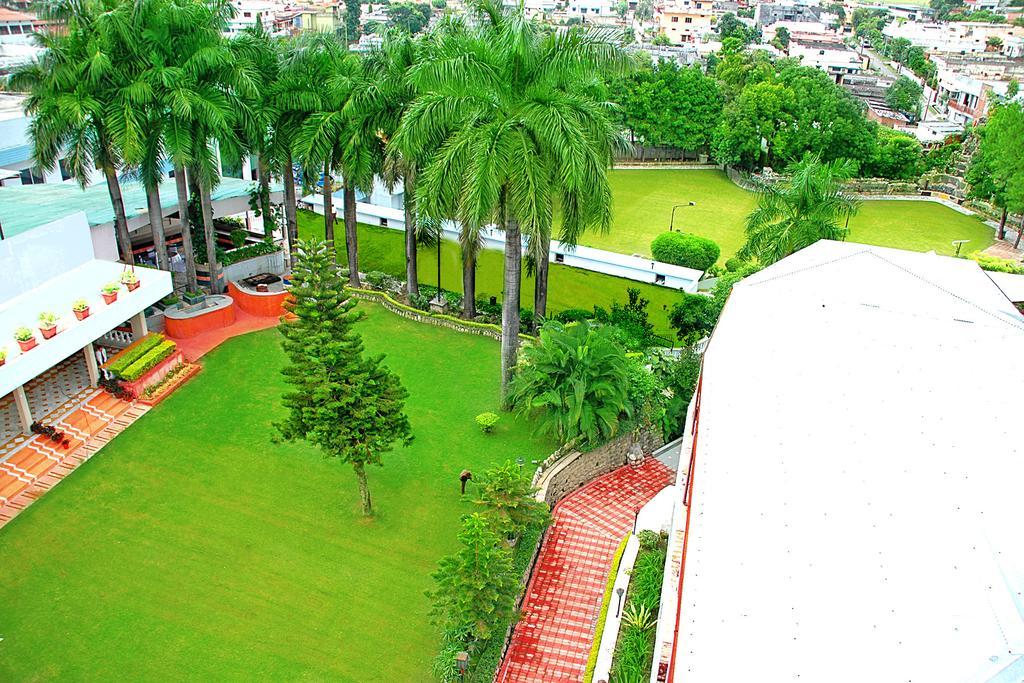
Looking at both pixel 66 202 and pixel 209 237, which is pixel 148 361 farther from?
pixel 66 202

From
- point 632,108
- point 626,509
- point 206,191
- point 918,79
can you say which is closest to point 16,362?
point 206,191

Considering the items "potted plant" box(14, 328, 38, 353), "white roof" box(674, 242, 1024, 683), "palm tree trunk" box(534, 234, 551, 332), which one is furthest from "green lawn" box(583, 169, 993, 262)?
"potted plant" box(14, 328, 38, 353)

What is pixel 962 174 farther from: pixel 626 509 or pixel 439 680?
pixel 439 680

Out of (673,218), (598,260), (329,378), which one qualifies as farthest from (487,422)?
(673,218)

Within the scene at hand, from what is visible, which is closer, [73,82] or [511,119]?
[511,119]

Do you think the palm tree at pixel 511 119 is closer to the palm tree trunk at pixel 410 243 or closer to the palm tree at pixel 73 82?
the palm tree trunk at pixel 410 243

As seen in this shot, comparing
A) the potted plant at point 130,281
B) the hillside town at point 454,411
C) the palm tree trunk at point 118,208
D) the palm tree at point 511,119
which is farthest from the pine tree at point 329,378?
the palm tree trunk at point 118,208

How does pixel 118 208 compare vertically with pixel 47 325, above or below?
above
